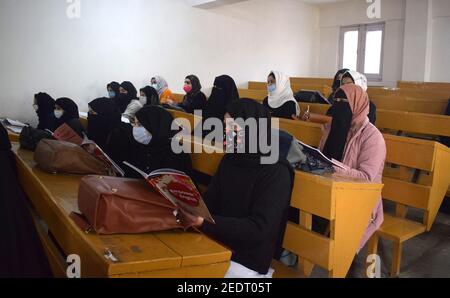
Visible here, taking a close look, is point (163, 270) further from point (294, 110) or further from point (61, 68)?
point (61, 68)

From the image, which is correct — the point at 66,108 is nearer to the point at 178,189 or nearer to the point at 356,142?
the point at 356,142

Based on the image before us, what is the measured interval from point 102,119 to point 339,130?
1.95 metres

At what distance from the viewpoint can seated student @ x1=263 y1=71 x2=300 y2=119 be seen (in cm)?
411

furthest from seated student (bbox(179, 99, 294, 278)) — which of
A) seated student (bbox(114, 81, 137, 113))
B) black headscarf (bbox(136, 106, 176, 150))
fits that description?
seated student (bbox(114, 81, 137, 113))

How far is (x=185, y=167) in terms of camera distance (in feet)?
8.29

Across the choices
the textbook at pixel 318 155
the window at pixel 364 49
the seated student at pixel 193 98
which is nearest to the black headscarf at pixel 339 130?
the textbook at pixel 318 155

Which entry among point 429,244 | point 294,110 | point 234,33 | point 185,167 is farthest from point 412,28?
point 185,167

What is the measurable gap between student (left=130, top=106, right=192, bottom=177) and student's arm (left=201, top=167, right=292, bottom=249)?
826 millimetres

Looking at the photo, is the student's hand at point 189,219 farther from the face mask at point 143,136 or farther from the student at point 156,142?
the face mask at point 143,136

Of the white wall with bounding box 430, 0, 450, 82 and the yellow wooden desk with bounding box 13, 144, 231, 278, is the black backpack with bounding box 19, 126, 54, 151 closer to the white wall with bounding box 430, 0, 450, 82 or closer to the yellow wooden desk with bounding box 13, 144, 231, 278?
the yellow wooden desk with bounding box 13, 144, 231, 278

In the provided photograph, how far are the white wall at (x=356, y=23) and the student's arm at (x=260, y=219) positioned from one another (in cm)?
751

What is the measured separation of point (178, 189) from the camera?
1.48m

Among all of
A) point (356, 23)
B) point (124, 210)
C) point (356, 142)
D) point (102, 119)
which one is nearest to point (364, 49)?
point (356, 23)
